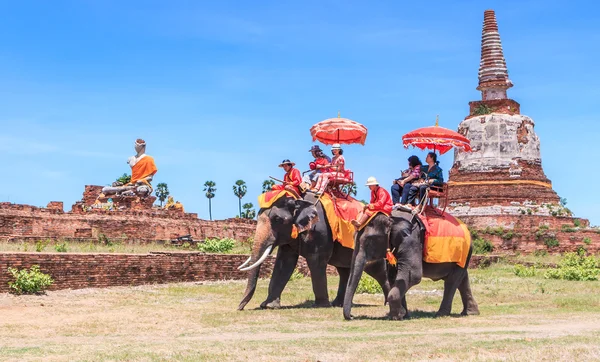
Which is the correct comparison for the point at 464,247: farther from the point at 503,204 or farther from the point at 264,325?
the point at 503,204

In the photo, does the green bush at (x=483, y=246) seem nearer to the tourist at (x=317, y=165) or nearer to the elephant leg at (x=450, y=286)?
the tourist at (x=317, y=165)

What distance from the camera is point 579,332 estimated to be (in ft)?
41.4

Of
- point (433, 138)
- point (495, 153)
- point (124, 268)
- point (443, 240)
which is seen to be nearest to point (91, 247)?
point (124, 268)

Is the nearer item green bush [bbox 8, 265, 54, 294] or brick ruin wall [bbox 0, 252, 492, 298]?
green bush [bbox 8, 265, 54, 294]

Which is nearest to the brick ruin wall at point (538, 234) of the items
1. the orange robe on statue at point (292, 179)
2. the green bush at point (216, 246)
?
the green bush at point (216, 246)

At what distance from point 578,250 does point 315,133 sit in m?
23.9

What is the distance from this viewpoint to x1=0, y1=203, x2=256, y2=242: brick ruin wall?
29109mm

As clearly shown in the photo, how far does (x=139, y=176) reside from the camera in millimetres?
34938

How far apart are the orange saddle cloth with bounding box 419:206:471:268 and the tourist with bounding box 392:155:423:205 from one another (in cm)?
49

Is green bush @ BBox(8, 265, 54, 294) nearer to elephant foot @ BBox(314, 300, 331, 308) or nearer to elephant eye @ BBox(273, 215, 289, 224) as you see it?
elephant eye @ BBox(273, 215, 289, 224)

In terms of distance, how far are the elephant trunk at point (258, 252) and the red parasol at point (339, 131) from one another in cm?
342

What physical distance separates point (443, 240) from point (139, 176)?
851 inches

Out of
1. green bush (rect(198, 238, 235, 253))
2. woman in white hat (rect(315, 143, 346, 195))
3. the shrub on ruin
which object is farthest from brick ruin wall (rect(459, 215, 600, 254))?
woman in white hat (rect(315, 143, 346, 195))

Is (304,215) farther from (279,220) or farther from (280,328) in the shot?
(280,328)
